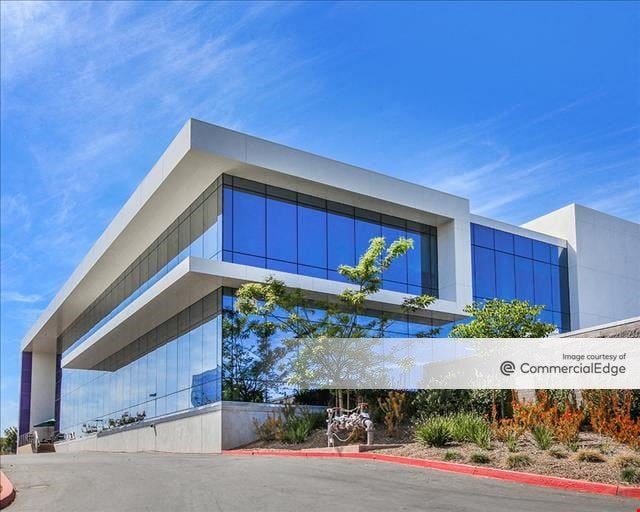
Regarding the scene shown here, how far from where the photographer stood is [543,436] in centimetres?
1593

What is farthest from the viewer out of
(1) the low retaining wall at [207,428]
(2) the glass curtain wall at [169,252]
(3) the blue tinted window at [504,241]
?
(3) the blue tinted window at [504,241]

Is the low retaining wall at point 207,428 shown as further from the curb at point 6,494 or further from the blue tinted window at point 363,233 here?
the curb at point 6,494

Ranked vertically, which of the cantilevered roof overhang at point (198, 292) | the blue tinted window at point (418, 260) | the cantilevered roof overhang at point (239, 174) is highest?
the cantilevered roof overhang at point (239, 174)

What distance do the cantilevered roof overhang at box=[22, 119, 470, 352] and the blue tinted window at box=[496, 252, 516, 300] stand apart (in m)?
2.82

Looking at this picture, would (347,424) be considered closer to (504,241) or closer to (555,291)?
(504,241)

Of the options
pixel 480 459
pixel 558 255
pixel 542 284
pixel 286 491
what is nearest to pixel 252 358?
pixel 480 459

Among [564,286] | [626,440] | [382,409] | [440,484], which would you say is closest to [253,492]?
[440,484]

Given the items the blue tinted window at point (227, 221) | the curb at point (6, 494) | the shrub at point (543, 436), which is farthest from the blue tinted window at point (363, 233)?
the curb at point (6, 494)

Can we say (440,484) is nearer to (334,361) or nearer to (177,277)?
(334,361)

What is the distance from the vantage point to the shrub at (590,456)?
14516 millimetres

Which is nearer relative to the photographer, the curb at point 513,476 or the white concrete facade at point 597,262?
the curb at point 513,476

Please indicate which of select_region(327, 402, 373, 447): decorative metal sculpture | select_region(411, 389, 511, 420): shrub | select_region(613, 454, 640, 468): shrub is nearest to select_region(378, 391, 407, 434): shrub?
select_region(411, 389, 511, 420): shrub

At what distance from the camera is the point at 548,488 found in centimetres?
1315
